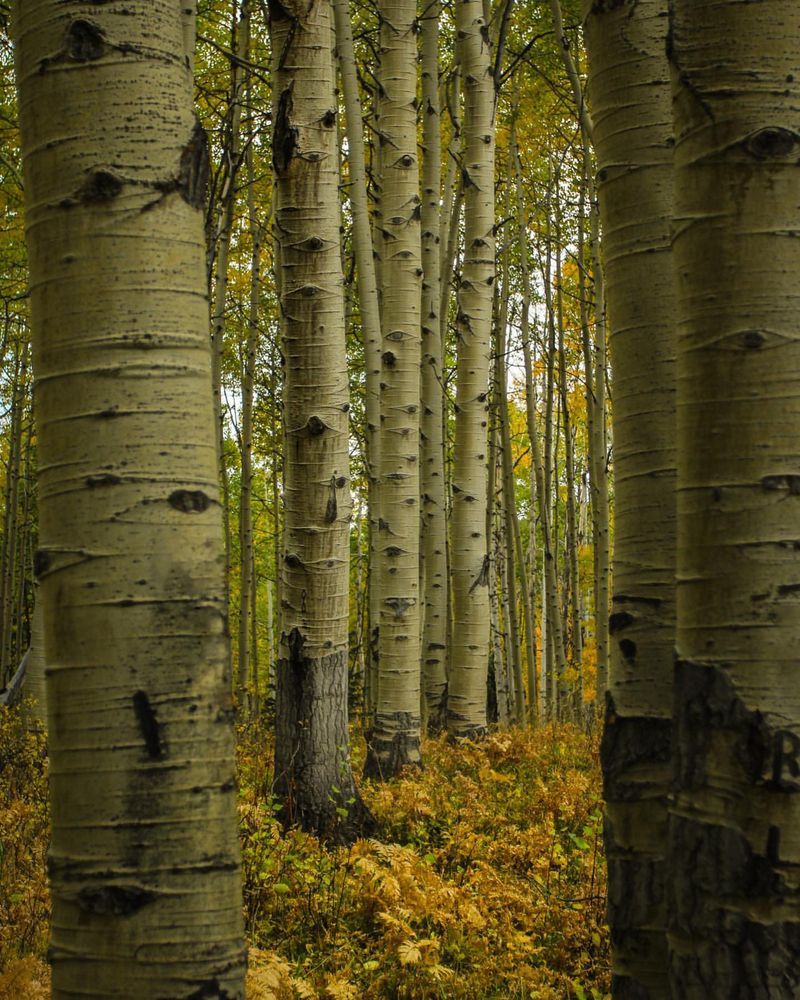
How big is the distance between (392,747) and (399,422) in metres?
2.27

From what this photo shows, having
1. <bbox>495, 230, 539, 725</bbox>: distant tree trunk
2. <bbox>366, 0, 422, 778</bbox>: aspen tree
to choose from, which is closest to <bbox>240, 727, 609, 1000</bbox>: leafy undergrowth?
<bbox>366, 0, 422, 778</bbox>: aspen tree

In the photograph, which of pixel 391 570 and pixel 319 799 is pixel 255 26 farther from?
pixel 319 799

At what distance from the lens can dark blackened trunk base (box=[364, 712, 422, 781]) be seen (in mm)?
6449

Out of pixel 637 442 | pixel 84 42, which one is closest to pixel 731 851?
pixel 637 442

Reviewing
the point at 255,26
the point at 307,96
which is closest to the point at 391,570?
the point at 307,96

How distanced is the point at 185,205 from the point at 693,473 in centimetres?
108

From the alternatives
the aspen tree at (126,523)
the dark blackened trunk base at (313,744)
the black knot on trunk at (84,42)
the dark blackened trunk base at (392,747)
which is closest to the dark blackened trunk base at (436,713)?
the dark blackened trunk base at (392,747)

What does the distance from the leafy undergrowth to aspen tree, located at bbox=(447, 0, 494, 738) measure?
2500 mm

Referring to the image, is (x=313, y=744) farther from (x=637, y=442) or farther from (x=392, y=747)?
(x=637, y=442)

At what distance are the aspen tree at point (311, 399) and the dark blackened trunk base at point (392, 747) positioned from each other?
5.02ft

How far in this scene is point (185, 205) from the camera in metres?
1.70

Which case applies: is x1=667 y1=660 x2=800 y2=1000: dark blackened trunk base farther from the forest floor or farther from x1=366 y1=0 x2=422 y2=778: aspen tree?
x1=366 y1=0 x2=422 y2=778: aspen tree

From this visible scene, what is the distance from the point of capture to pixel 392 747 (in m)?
6.46

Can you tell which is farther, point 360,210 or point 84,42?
point 360,210
